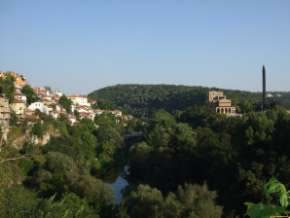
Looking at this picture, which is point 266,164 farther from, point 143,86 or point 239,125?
point 143,86

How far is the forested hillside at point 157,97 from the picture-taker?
7362cm

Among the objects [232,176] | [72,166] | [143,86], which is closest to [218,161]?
[232,176]

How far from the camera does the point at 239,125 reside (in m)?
22.0

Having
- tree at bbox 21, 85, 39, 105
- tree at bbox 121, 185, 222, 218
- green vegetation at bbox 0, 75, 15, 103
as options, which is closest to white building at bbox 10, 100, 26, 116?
green vegetation at bbox 0, 75, 15, 103

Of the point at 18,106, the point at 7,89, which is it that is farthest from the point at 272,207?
the point at 7,89

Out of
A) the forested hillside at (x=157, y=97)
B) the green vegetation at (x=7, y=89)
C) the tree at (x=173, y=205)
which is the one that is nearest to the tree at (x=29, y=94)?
the green vegetation at (x=7, y=89)

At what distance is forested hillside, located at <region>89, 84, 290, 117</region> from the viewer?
7362 centimetres

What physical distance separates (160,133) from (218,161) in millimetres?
8764

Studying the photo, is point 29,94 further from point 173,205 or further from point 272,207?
point 272,207

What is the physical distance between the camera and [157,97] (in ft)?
289

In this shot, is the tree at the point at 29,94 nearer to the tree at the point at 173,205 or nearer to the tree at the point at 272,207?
the tree at the point at 173,205

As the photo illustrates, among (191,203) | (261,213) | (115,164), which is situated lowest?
(115,164)

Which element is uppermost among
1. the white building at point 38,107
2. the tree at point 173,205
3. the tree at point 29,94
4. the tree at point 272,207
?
the tree at point 272,207

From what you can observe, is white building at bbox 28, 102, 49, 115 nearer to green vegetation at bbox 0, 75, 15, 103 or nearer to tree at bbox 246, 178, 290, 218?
green vegetation at bbox 0, 75, 15, 103
